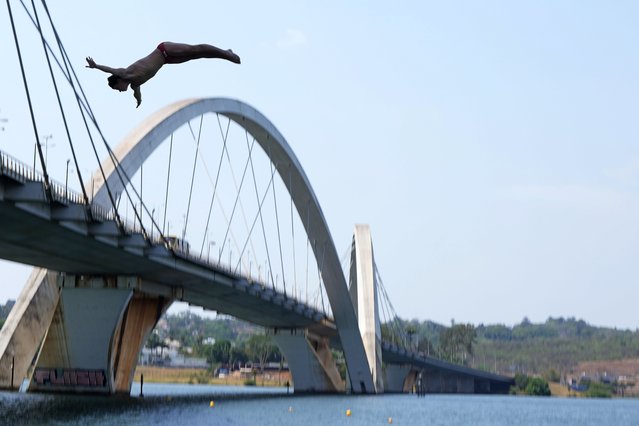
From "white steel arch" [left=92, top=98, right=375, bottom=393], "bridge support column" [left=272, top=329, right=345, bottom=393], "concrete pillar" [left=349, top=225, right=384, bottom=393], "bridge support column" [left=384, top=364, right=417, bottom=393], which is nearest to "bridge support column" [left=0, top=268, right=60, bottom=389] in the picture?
"white steel arch" [left=92, top=98, right=375, bottom=393]

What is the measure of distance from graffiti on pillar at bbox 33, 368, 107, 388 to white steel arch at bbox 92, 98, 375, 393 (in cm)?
1102

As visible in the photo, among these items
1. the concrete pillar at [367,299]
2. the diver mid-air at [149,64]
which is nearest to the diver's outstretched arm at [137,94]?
the diver mid-air at [149,64]

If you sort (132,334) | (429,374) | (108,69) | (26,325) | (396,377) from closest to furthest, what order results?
(108,69), (26,325), (132,334), (396,377), (429,374)

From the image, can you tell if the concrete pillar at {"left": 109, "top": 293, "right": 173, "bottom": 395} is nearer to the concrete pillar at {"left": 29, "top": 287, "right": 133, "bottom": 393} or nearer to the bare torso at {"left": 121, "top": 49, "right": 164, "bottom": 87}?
the concrete pillar at {"left": 29, "top": 287, "right": 133, "bottom": 393}

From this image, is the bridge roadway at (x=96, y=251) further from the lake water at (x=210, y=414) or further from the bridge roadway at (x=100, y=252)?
the lake water at (x=210, y=414)

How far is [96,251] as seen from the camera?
2317 inches

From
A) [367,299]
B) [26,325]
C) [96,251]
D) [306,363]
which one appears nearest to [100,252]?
[96,251]

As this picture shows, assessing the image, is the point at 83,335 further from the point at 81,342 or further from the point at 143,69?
the point at 143,69

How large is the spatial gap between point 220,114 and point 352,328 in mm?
39072

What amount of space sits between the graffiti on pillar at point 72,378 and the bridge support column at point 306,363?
47948mm

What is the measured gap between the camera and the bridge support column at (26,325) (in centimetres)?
6700

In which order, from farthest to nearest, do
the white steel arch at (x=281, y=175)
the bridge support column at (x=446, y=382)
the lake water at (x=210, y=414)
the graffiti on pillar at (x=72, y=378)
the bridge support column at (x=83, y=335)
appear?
1. the bridge support column at (x=446, y=382)
2. the graffiti on pillar at (x=72, y=378)
3. the bridge support column at (x=83, y=335)
4. the white steel arch at (x=281, y=175)
5. the lake water at (x=210, y=414)

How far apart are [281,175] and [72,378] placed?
3234cm

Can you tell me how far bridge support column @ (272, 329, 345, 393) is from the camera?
11444 cm
